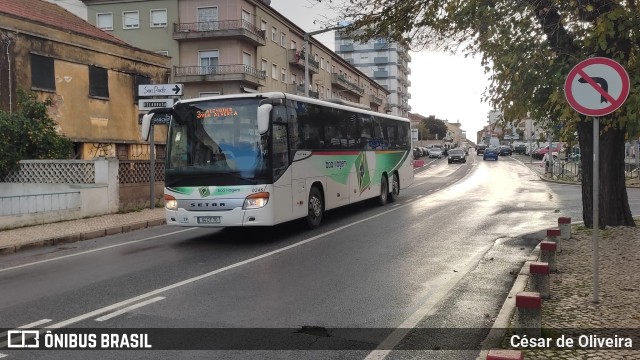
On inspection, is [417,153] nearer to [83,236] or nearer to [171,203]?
[83,236]

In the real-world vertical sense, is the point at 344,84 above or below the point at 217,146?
above

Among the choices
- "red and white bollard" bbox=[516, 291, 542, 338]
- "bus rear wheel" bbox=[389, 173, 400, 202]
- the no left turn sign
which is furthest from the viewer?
"bus rear wheel" bbox=[389, 173, 400, 202]

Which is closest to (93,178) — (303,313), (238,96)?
(238,96)

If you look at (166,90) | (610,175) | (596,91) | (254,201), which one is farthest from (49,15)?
(596,91)

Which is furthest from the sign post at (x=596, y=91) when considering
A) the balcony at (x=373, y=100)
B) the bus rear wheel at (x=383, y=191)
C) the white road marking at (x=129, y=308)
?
the balcony at (x=373, y=100)

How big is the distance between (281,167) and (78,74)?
570 inches

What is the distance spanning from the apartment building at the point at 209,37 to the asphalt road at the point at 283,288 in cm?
2754

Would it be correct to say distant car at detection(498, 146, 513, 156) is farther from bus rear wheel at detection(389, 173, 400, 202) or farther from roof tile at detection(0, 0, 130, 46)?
roof tile at detection(0, 0, 130, 46)

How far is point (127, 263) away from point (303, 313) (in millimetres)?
4325

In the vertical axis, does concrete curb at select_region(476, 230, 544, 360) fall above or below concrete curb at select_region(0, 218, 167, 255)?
above

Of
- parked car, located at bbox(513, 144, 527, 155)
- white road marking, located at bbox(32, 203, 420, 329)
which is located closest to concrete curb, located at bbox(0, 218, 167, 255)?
white road marking, located at bbox(32, 203, 420, 329)

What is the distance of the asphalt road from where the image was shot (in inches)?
191

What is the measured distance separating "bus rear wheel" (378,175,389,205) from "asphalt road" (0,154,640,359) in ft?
16.1

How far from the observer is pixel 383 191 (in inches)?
701
